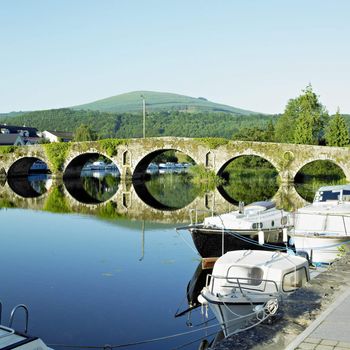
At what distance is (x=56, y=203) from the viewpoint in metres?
34.9

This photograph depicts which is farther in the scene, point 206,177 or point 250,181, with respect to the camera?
point 250,181

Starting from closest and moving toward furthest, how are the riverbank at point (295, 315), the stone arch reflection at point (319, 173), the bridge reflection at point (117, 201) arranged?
the riverbank at point (295, 315)
the bridge reflection at point (117, 201)
the stone arch reflection at point (319, 173)

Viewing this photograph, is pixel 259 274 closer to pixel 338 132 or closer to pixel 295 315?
pixel 295 315

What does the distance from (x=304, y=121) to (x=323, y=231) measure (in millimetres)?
40914

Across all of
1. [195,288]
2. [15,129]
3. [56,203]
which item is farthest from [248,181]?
[15,129]

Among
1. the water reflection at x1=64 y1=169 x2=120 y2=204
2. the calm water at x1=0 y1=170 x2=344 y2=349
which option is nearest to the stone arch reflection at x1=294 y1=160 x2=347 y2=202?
the water reflection at x1=64 y1=169 x2=120 y2=204

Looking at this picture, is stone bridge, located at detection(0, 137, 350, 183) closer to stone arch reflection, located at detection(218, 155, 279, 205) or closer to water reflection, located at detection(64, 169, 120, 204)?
stone arch reflection, located at detection(218, 155, 279, 205)

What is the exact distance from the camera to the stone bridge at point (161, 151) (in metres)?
44.1

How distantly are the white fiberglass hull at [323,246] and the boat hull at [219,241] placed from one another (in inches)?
62.1

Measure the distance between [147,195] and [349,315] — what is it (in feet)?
110

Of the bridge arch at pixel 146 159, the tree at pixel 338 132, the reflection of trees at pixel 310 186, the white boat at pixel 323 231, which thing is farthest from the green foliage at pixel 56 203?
the tree at pixel 338 132

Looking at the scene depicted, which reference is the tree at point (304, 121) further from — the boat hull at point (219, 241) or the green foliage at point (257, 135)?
the boat hull at point (219, 241)

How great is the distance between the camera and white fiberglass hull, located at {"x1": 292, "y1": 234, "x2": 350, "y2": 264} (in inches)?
597

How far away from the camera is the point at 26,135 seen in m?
103
